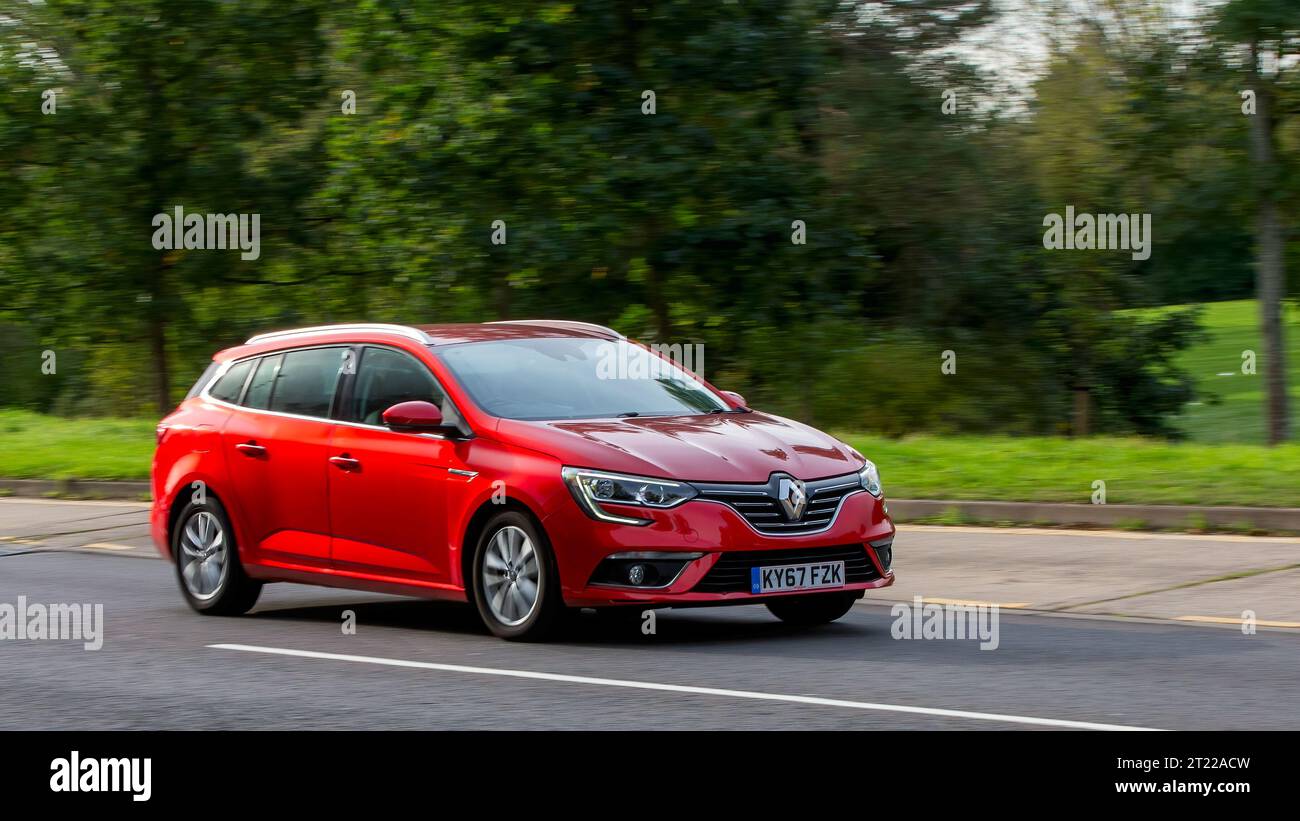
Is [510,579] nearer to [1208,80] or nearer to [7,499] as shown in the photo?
[7,499]

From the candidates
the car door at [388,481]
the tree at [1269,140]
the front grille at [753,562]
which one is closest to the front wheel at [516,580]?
the car door at [388,481]

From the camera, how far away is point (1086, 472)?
16.0m

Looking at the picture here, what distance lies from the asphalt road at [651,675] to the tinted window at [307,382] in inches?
49.2

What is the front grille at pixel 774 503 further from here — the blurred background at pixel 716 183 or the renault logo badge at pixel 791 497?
the blurred background at pixel 716 183

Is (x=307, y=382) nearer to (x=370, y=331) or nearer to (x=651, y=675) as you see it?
(x=370, y=331)

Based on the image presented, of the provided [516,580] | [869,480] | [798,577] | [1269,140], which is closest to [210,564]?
[516,580]

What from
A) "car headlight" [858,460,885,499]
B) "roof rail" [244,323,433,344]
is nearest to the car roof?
"roof rail" [244,323,433,344]

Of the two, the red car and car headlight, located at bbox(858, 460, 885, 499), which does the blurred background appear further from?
car headlight, located at bbox(858, 460, 885, 499)

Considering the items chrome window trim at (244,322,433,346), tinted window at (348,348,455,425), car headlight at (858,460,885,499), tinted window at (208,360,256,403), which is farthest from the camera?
tinted window at (208,360,256,403)

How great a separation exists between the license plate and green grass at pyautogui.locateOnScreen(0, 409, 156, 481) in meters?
12.6

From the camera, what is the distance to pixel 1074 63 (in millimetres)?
24531

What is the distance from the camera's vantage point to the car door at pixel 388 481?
9.74 meters

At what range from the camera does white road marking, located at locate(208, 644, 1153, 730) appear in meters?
7.05
